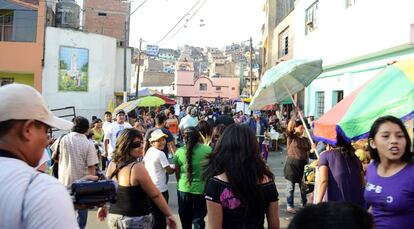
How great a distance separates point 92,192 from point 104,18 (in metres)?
37.6

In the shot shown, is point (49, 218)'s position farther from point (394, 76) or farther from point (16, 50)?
point (16, 50)

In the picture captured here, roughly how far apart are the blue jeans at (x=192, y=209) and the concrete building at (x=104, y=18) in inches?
1339

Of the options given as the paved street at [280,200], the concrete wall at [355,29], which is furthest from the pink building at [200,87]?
the paved street at [280,200]

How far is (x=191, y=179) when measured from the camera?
5465 mm

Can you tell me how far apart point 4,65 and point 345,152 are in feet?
80.6

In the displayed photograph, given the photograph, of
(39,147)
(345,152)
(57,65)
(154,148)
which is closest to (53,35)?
(57,65)

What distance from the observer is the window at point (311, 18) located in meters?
17.4

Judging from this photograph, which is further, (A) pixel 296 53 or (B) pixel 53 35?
(B) pixel 53 35

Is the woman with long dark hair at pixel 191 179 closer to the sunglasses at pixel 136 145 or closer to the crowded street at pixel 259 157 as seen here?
the crowded street at pixel 259 157

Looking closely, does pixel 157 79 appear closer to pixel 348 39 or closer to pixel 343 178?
pixel 348 39

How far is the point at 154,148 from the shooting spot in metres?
5.83

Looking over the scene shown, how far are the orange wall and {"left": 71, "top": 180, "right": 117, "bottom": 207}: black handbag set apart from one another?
24.6 m

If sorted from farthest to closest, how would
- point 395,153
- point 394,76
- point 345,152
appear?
point 345,152 < point 394,76 < point 395,153

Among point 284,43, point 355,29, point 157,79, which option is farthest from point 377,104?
point 157,79
